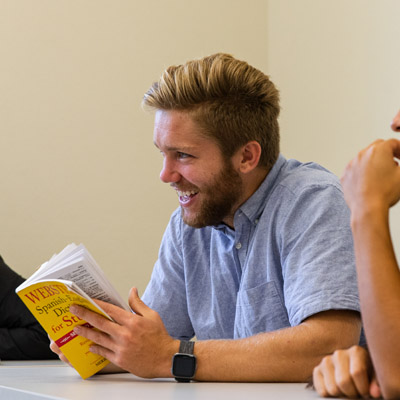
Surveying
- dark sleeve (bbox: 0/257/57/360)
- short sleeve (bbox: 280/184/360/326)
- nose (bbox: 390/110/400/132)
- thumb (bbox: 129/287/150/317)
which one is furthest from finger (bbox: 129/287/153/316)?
dark sleeve (bbox: 0/257/57/360)

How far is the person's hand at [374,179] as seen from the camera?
3.05 ft

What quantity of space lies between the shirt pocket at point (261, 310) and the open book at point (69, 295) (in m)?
0.34

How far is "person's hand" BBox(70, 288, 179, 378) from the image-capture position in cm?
131

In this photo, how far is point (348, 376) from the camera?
89 cm

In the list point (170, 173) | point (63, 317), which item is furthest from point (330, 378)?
point (170, 173)

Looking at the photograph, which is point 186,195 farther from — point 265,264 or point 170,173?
point 265,264

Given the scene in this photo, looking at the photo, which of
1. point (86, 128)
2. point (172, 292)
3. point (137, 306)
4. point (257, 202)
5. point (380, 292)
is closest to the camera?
point (380, 292)

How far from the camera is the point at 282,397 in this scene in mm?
964

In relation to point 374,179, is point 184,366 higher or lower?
lower

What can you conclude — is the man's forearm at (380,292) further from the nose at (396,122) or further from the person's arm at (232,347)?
the person's arm at (232,347)

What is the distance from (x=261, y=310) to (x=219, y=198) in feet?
1.01

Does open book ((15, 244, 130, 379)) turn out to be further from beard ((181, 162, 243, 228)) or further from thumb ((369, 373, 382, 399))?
thumb ((369, 373, 382, 399))

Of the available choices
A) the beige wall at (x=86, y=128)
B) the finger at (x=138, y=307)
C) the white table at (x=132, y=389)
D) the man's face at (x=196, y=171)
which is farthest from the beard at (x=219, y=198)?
the beige wall at (x=86, y=128)

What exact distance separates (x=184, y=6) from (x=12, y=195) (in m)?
1.65
